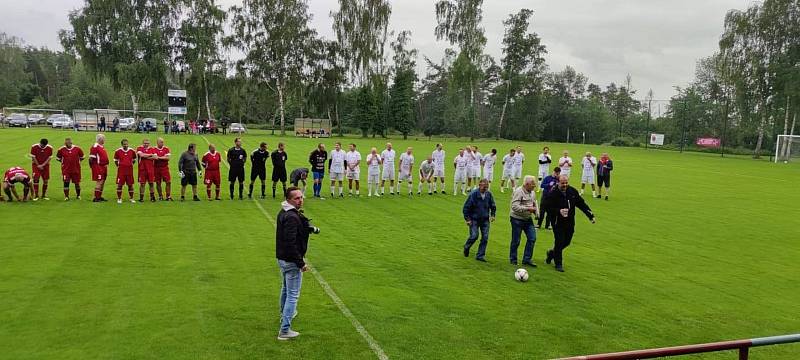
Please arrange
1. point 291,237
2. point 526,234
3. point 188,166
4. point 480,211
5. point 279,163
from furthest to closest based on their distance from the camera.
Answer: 1. point 279,163
2. point 188,166
3. point 480,211
4. point 526,234
5. point 291,237

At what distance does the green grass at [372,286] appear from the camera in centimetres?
726

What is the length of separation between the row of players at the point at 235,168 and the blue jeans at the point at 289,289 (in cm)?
1050

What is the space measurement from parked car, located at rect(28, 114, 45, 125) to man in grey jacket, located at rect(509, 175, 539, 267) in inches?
2602

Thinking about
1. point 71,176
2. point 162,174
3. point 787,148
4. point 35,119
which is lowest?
point 71,176

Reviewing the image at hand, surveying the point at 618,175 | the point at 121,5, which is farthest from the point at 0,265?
the point at 121,5

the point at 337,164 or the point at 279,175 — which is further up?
the point at 337,164

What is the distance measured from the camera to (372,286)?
9711mm

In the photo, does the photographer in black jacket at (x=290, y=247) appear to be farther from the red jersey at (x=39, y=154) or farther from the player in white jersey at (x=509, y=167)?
the player in white jersey at (x=509, y=167)

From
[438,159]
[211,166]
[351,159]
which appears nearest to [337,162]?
[351,159]

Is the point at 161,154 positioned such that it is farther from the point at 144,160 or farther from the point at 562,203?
the point at 562,203

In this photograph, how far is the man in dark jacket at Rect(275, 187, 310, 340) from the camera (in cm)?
696

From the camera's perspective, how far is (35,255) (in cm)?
1083

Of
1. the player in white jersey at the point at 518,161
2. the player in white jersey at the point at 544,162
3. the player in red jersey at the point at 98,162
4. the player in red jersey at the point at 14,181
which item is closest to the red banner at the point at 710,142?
the player in white jersey at the point at 544,162

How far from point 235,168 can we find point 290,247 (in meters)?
12.3
